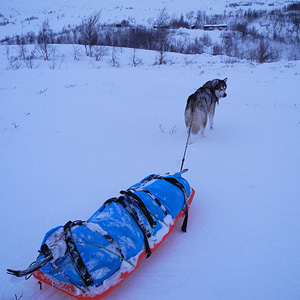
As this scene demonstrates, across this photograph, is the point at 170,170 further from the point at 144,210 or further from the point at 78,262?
the point at 78,262

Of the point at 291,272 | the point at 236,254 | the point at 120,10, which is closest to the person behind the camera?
Answer: the point at 291,272

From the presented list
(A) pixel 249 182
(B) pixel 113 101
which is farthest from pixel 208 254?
(B) pixel 113 101

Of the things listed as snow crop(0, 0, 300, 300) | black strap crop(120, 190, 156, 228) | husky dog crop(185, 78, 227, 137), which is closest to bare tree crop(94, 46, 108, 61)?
snow crop(0, 0, 300, 300)

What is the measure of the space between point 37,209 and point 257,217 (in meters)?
2.45

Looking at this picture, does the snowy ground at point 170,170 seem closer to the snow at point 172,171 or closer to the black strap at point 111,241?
the snow at point 172,171

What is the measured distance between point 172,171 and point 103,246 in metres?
1.96

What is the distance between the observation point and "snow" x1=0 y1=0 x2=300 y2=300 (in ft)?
5.72

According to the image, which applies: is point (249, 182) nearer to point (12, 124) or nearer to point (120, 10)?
point (12, 124)

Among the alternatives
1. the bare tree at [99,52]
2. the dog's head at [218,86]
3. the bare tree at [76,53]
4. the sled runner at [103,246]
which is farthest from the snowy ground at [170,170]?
the bare tree at [99,52]

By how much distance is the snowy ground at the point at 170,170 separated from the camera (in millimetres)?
1743

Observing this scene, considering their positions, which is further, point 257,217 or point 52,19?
point 52,19

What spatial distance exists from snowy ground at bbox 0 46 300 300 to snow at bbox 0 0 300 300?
0.01 meters

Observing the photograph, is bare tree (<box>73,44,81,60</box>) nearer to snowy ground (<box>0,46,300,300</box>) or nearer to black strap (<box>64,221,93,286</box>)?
snowy ground (<box>0,46,300,300</box>)

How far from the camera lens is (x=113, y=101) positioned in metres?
7.34
